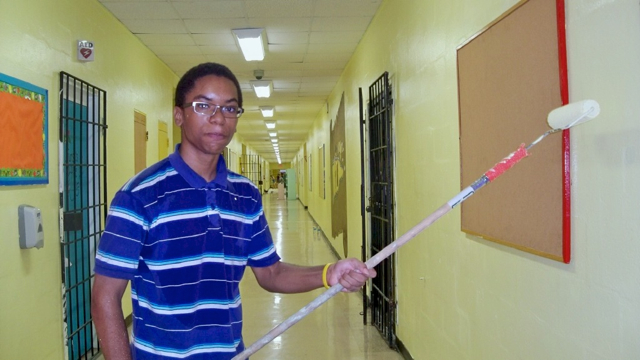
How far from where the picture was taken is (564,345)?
57.8 inches

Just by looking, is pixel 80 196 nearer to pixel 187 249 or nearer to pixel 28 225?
pixel 28 225

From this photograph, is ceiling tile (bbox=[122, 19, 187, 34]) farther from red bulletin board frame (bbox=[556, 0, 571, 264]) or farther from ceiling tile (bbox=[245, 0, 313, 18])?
red bulletin board frame (bbox=[556, 0, 571, 264])

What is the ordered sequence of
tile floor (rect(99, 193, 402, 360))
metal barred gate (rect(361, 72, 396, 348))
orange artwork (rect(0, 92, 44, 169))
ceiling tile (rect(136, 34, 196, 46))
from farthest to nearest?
ceiling tile (rect(136, 34, 196, 46)), metal barred gate (rect(361, 72, 396, 348)), tile floor (rect(99, 193, 402, 360)), orange artwork (rect(0, 92, 44, 169))

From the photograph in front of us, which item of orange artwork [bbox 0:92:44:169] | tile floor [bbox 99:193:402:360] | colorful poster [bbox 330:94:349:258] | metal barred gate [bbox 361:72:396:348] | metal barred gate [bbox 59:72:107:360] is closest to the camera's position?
orange artwork [bbox 0:92:44:169]

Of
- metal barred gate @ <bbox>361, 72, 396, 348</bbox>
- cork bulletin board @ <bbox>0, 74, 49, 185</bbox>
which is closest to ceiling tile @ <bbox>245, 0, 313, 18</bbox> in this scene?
metal barred gate @ <bbox>361, 72, 396, 348</bbox>

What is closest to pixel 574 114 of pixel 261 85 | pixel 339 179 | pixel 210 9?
pixel 210 9

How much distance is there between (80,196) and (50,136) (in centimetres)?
60

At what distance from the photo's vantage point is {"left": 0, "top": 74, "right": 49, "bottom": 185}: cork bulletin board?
242 centimetres

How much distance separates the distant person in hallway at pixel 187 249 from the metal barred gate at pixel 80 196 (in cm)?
216

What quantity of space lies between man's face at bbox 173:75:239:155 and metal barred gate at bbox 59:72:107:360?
2.14m

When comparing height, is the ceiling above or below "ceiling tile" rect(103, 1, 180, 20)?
above

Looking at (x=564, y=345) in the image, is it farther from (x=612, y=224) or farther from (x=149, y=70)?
(x=149, y=70)

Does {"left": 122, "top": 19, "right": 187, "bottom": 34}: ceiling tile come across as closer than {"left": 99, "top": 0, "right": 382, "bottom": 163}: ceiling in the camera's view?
No

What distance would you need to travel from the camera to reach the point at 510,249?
181cm
